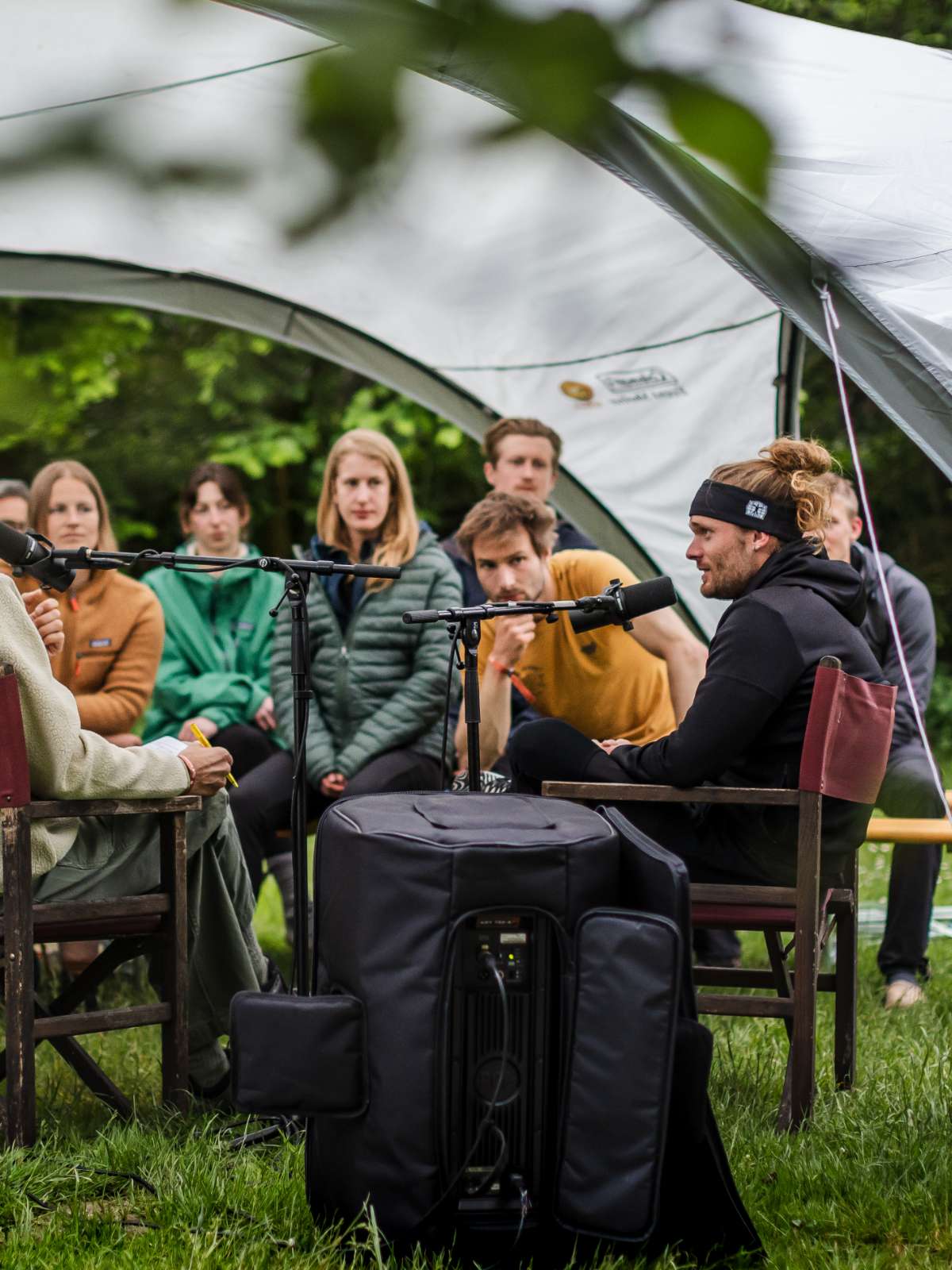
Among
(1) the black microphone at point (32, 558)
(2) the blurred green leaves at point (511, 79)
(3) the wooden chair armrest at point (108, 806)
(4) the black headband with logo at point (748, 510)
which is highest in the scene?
(2) the blurred green leaves at point (511, 79)

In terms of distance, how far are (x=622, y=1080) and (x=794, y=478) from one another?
63.1 inches

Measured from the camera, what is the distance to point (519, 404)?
6.26 metres

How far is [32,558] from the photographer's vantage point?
3004 mm

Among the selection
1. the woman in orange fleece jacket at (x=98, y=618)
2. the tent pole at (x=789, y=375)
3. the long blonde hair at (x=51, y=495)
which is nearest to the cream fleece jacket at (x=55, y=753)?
the woman in orange fleece jacket at (x=98, y=618)

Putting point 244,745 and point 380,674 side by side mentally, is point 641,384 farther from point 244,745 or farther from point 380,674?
point 244,745

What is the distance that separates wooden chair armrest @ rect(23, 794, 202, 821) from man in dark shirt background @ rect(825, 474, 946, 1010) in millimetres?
2189

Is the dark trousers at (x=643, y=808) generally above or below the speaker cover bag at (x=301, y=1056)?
above

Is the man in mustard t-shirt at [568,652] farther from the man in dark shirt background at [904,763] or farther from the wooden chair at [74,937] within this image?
the wooden chair at [74,937]

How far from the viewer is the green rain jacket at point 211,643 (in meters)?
5.26

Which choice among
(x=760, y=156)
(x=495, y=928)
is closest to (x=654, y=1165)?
(x=495, y=928)

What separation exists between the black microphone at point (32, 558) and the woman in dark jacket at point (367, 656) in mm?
1626

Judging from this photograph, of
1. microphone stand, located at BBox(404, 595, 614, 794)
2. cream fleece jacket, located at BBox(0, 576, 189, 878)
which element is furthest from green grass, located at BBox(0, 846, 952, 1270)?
microphone stand, located at BBox(404, 595, 614, 794)

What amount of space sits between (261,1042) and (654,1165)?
0.64m

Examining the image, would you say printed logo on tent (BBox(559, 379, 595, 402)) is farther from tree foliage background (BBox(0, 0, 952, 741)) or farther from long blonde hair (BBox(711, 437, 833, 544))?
long blonde hair (BBox(711, 437, 833, 544))
